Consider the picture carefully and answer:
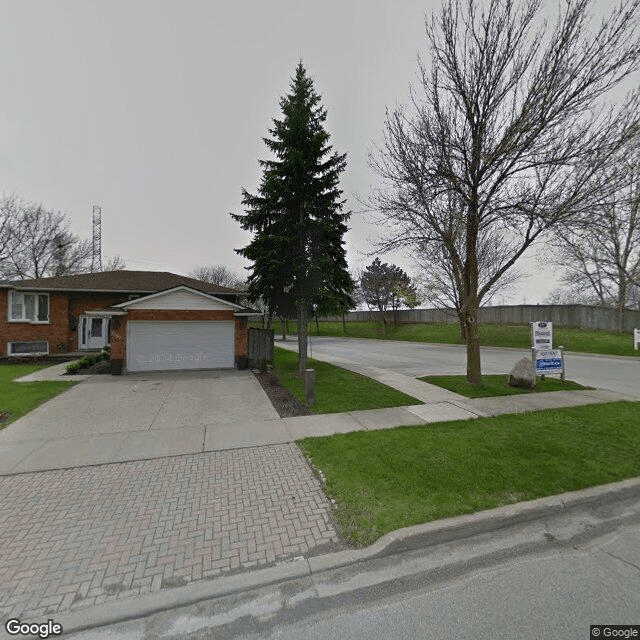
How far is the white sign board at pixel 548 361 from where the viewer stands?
31.3 ft

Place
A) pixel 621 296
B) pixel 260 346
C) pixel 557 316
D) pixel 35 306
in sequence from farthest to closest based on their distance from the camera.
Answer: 1. pixel 557 316
2. pixel 621 296
3. pixel 35 306
4. pixel 260 346

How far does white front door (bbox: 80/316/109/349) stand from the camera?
16703 mm

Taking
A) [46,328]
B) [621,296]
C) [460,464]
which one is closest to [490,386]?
[460,464]

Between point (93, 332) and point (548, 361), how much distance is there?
2088cm

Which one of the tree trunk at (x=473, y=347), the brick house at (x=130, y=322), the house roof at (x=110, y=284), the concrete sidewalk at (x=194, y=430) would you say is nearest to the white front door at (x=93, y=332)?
the brick house at (x=130, y=322)

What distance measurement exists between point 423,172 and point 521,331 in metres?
29.1

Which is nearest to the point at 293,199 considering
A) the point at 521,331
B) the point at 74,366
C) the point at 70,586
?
the point at 74,366

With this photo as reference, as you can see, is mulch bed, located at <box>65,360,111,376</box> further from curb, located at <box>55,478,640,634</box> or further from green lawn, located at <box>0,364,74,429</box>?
curb, located at <box>55,478,640,634</box>

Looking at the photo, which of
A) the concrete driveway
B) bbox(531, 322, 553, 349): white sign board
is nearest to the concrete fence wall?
bbox(531, 322, 553, 349): white sign board

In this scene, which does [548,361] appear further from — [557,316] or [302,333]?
[557,316]

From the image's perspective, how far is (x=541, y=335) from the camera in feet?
31.9

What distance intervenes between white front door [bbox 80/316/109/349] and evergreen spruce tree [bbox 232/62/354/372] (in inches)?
417

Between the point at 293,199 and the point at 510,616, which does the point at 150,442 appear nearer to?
the point at 510,616

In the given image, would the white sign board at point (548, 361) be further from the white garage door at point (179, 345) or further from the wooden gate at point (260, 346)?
the white garage door at point (179, 345)
